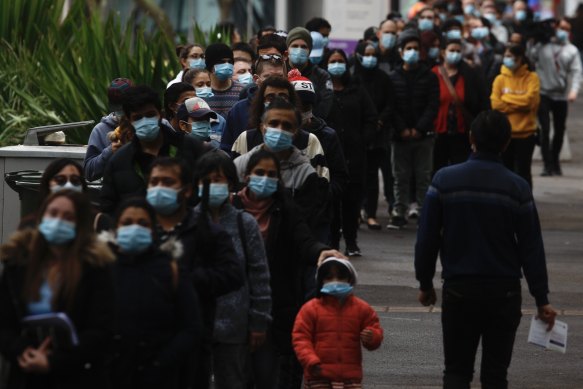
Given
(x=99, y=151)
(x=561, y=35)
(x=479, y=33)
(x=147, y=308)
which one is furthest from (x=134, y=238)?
(x=561, y=35)

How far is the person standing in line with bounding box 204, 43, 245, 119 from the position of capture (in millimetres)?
11945

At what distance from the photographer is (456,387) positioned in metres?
8.15

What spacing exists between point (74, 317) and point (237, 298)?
1653 millimetres

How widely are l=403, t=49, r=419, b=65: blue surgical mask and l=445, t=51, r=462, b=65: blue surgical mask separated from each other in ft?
1.59

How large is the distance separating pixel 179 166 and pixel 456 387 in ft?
6.08

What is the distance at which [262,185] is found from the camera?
26.4ft

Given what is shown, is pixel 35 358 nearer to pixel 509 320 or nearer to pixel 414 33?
pixel 509 320

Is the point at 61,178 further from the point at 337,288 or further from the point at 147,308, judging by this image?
the point at 337,288

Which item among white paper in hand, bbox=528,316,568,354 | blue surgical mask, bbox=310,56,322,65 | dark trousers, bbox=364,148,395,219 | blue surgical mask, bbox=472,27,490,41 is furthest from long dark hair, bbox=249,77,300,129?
blue surgical mask, bbox=472,27,490,41

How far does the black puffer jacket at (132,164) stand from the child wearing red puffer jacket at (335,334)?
892 millimetres

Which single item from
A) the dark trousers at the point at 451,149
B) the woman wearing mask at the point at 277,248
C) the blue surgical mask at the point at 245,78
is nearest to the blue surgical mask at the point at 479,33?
the dark trousers at the point at 451,149

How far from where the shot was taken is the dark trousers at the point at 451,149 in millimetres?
16844

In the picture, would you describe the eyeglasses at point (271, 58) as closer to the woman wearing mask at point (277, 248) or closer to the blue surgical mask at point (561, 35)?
the woman wearing mask at point (277, 248)

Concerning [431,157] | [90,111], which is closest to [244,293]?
[90,111]
